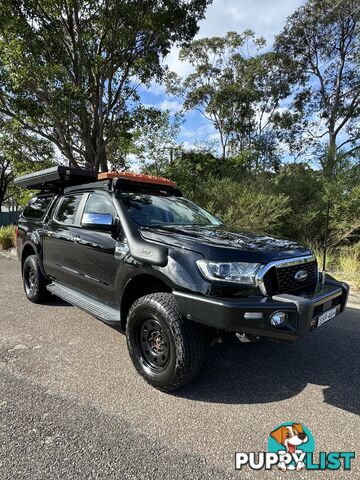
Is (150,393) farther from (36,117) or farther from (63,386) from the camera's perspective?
(36,117)

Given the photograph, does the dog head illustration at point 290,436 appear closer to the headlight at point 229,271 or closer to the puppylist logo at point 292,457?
the puppylist logo at point 292,457

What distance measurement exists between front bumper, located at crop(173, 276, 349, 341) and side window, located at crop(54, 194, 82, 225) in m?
2.27

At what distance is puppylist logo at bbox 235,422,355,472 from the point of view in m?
1.98

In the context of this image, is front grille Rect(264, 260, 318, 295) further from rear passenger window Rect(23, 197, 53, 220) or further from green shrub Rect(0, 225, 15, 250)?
green shrub Rect(0, 225, 15, 250)

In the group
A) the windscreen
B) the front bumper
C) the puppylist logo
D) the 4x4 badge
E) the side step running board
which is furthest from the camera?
the windscreen

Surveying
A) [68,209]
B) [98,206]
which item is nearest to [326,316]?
[98,206]

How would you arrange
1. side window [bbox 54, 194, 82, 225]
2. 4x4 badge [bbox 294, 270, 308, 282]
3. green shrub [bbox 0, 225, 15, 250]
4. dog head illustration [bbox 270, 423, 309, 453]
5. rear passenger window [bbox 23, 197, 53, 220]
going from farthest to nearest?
green shrub [bbox 0, 225, 15, 250]
rear passenger window [bbox 23, 197, 53, 220]
side window [bbox 54, 194, 82, 225]
4x4 badge [bbox 294, 270, 308, 282]
dog head illustration [bbox 270, 423, 309, 453]

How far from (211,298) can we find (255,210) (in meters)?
6.58

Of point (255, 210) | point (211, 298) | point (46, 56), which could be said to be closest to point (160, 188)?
point (211, 298)

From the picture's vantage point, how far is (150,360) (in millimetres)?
2840

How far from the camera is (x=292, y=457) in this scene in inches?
81.0

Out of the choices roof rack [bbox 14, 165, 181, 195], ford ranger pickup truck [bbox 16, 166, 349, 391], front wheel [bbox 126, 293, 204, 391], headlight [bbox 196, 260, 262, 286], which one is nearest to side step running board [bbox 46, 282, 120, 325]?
ford ranger pickup truck [bbox 16, 166, 349, 391]

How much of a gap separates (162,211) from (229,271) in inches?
57.3

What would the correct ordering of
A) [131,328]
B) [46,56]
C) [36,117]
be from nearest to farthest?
[131,328], [46,56], [36,117]
